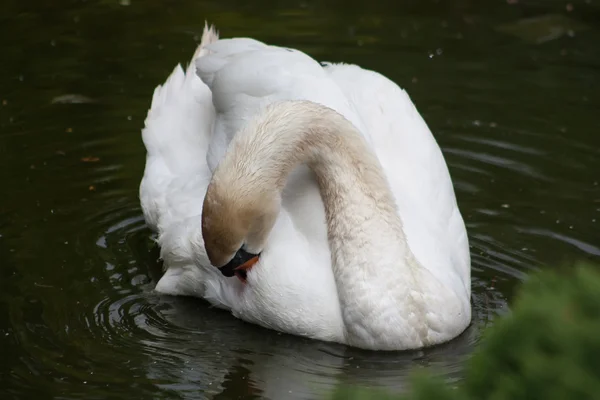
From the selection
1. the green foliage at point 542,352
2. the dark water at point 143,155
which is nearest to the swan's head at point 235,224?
the dark water at point 143,155

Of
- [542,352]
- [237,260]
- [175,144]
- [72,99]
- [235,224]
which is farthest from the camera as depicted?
[72,99]

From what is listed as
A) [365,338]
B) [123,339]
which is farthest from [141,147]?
[365,338]

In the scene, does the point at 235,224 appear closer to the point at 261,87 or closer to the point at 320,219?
the point at 320,219

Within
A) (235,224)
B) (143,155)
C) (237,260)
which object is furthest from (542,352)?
(143,155)

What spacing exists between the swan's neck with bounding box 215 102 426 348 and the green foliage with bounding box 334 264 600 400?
3.11 m

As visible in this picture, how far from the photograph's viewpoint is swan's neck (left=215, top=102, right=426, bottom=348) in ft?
17.7

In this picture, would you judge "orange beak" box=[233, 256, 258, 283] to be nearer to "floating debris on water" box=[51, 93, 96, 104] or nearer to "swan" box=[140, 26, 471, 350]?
"swan" box=[140, 26, 471, 350]

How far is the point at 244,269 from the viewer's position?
5.70 meters

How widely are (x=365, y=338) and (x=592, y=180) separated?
2816 mm

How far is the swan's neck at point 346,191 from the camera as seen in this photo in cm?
540

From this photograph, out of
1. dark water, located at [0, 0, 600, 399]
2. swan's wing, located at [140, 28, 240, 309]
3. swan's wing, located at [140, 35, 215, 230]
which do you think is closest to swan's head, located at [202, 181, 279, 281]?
swan's wing, located at [140, 28, 240, 309]

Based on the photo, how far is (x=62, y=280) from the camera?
6.30 meters

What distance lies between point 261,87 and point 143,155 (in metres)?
2.10

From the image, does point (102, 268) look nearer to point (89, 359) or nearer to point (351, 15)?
point (89, 359)
